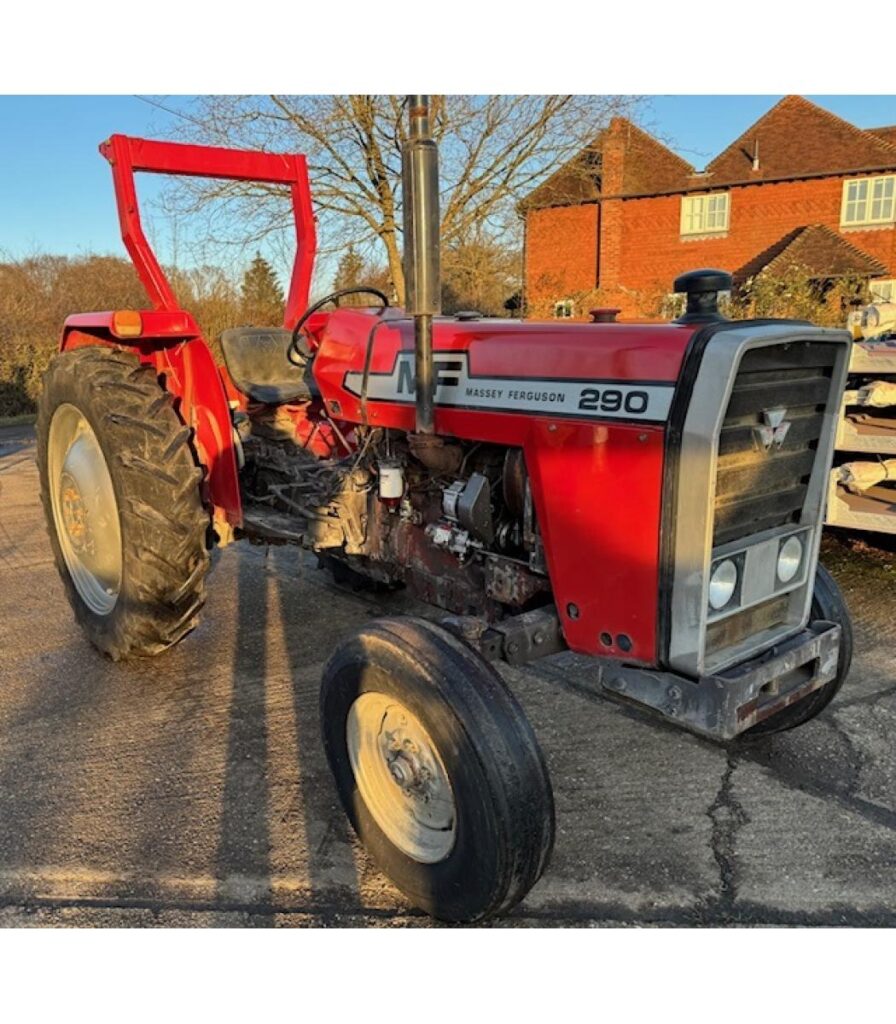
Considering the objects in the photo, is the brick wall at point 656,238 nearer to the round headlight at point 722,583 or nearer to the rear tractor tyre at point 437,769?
the round headlight at point 722,583

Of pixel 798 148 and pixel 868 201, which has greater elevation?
pixel 798 148

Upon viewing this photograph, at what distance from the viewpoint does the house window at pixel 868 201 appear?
1939 cm

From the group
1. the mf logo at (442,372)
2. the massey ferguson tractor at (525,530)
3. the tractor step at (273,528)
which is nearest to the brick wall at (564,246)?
the tractor step at (273,528)

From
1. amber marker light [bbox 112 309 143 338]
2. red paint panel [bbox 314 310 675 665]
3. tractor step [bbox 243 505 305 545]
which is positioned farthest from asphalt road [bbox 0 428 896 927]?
amber marker light [bbox 112 309 143 338]

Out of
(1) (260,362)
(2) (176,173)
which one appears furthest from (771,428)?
(2) (176,173)

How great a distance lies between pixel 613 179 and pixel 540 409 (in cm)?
2094

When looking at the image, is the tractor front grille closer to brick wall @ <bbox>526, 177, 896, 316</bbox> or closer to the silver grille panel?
the silver grille panel

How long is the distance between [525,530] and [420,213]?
97 cm

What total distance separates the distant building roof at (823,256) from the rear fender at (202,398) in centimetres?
1658

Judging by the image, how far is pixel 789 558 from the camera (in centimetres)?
246

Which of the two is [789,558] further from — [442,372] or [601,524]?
[442,372]

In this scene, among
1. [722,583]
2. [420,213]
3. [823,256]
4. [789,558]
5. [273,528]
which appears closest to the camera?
[420,213]

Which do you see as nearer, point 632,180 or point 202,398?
point 202,398

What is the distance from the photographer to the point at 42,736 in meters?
3.17
